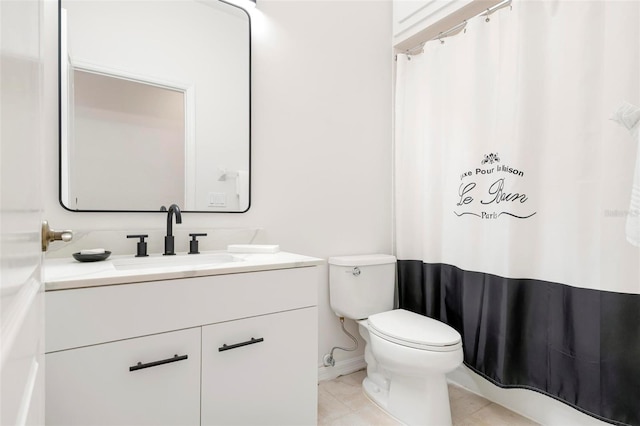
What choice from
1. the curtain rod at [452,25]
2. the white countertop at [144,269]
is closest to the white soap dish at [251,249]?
the white countertop at [144,269]

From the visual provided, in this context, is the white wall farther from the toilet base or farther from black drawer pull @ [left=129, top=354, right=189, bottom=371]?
black drawer pull @ [left=129, top=354, right=189, bottom=371]

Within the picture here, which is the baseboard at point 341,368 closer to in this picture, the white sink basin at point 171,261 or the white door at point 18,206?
the white sink basin at point 171,261

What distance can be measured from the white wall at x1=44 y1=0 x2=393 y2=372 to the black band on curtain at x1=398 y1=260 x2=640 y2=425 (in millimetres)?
638

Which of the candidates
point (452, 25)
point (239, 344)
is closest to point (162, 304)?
point (239, 344)

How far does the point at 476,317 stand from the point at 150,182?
1710 millimetres

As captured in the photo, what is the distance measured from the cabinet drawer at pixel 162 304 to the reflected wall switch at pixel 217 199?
574 mm

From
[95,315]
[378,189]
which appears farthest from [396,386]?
[95,315]

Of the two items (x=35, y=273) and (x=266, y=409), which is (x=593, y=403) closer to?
(x=266, y=409)

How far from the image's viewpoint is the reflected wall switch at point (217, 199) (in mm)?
1652

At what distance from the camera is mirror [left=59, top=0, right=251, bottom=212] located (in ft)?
4.51

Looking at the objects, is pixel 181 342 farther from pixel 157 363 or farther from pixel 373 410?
pixel 373 410

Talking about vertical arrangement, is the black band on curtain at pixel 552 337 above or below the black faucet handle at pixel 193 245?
below

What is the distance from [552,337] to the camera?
148 centimetres

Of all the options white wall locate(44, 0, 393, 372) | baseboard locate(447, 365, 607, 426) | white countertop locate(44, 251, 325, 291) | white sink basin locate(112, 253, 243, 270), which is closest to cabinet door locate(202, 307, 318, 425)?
white countertop locate(44, 251, 325, 291)
